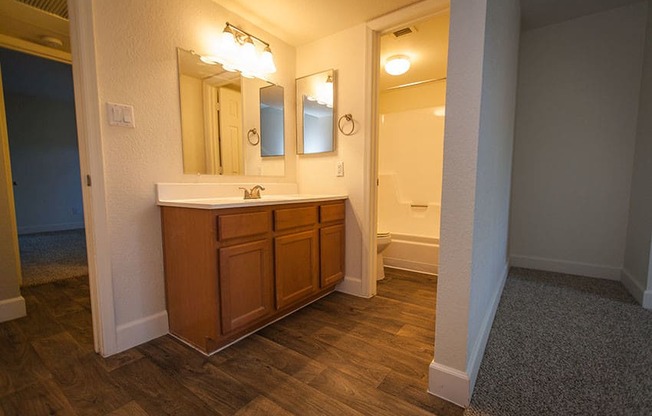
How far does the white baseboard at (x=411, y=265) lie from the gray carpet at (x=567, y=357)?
2.43ft

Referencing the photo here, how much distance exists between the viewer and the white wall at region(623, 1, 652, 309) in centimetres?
202

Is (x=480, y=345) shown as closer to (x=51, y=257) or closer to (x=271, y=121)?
(x=271, y=121)

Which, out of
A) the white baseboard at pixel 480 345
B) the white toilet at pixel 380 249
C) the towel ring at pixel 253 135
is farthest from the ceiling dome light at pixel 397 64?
the white baseboard at pixel 480 345

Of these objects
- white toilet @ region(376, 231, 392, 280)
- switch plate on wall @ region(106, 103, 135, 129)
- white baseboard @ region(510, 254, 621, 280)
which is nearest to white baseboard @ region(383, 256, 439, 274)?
white toilet @ region(376, 231, 392, 280)

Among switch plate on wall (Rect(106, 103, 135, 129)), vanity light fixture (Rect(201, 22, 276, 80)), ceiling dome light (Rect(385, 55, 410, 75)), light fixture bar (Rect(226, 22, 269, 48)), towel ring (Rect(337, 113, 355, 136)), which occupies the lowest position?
switch plate on wall (Rect(106, 103, 135, 129))

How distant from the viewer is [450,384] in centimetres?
118

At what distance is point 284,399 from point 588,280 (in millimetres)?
2870

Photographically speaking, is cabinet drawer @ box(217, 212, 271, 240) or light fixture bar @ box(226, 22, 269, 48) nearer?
cabinet drawer @ box(217, 212, 271, 240)

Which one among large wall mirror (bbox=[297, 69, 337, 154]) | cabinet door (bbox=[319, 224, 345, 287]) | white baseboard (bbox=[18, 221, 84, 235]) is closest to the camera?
cabinet door (bbox=[319, 224, 345, 287])

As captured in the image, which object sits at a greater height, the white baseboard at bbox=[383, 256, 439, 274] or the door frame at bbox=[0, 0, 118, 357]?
the door frame at bbox=[0, 0, 118, 357]

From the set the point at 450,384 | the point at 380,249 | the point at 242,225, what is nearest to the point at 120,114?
the point at 242,225

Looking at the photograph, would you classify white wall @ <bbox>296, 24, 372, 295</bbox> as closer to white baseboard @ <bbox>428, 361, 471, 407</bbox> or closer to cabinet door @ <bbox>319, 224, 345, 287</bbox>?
cabinet door @ <bbox>319, 224, 345, 287</bbox>

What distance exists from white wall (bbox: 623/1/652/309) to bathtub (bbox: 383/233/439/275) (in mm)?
1418

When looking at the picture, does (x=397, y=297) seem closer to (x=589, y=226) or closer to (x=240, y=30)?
(x=589, y=226)
